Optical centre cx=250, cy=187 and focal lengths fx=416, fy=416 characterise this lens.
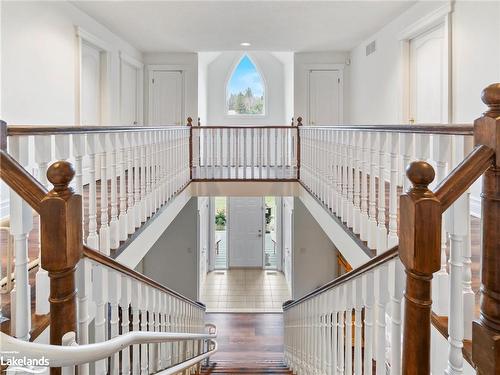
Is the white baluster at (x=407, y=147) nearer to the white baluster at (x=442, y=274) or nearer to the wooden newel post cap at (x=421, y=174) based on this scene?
the white baluster at (x=442, y=274)

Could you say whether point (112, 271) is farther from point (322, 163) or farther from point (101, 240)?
point (322, 163)

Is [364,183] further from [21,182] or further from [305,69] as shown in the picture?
[305,69]

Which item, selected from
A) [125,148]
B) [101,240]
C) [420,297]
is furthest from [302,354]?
[420,297]

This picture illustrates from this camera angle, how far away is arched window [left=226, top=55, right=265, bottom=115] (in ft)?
34.8

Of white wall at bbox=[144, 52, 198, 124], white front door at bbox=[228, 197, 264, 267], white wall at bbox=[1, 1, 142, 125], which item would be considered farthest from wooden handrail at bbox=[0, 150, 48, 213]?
white front door at bbox=[228, 197, 264, 267]

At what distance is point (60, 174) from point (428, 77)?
4.93 meters

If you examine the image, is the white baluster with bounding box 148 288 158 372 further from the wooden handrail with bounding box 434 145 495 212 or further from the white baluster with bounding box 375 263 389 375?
the wooden handrail with bounding box 434 145 495 212

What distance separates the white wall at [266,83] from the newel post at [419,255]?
375 inches

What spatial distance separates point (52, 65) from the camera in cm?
468

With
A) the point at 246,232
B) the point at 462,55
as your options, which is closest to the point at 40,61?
the point at 462,55

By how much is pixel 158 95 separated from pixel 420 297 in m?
7.82

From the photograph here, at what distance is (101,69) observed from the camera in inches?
248

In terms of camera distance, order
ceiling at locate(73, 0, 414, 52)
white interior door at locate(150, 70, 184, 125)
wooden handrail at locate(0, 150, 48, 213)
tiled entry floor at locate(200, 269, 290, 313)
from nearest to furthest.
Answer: wooden handrail at locate(0, 150, 48, 213), ceiling at locate(73, 0, 414, 52), white interior door at locate(150, 70, 184, 125), tiled entry floor at locate(200, 269, 290, 313)

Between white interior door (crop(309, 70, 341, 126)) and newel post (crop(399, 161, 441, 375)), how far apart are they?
737 cm
